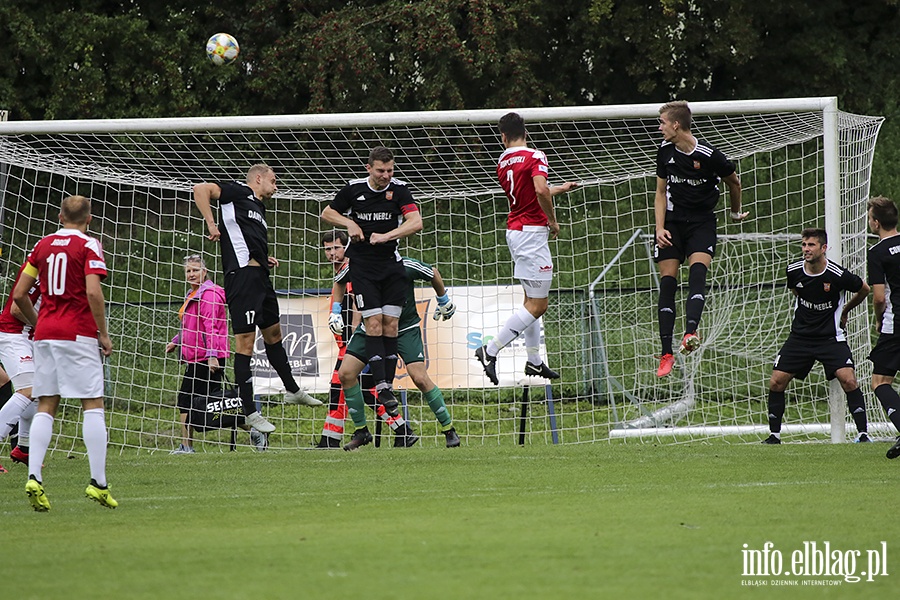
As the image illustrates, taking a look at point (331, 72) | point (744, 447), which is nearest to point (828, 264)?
point (744, 447)

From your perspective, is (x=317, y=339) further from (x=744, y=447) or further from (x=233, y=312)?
(x=744, y=447)

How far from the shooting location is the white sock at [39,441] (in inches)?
267

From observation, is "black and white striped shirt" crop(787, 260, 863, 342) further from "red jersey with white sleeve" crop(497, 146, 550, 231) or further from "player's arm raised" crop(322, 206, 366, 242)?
"player's arm raised" crop(322, 206, 366, 242)

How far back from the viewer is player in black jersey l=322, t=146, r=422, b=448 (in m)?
10.1

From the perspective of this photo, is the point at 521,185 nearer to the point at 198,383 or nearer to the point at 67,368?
the point at 67,368

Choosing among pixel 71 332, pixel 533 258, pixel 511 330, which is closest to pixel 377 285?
pixel 511 330

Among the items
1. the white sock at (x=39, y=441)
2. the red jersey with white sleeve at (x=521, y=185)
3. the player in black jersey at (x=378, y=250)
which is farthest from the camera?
the player in black jersey at (x=378, y=250)

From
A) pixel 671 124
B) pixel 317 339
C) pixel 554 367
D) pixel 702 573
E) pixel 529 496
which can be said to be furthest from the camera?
pixel 554 367

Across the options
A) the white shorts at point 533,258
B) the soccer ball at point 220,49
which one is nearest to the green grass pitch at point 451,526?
the white shorts at point 533,258

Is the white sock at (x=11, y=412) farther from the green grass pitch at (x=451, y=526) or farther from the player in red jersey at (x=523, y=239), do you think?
the player in red jersey at (x=523, y=239)

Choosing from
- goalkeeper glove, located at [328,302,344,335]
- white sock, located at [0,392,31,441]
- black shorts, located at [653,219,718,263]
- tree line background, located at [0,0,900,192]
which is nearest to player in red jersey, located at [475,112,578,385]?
black shorts, located at [653,219,718,263]

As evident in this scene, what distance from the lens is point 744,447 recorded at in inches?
396

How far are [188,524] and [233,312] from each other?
4553mm

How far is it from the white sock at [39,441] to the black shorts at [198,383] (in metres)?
4.86
